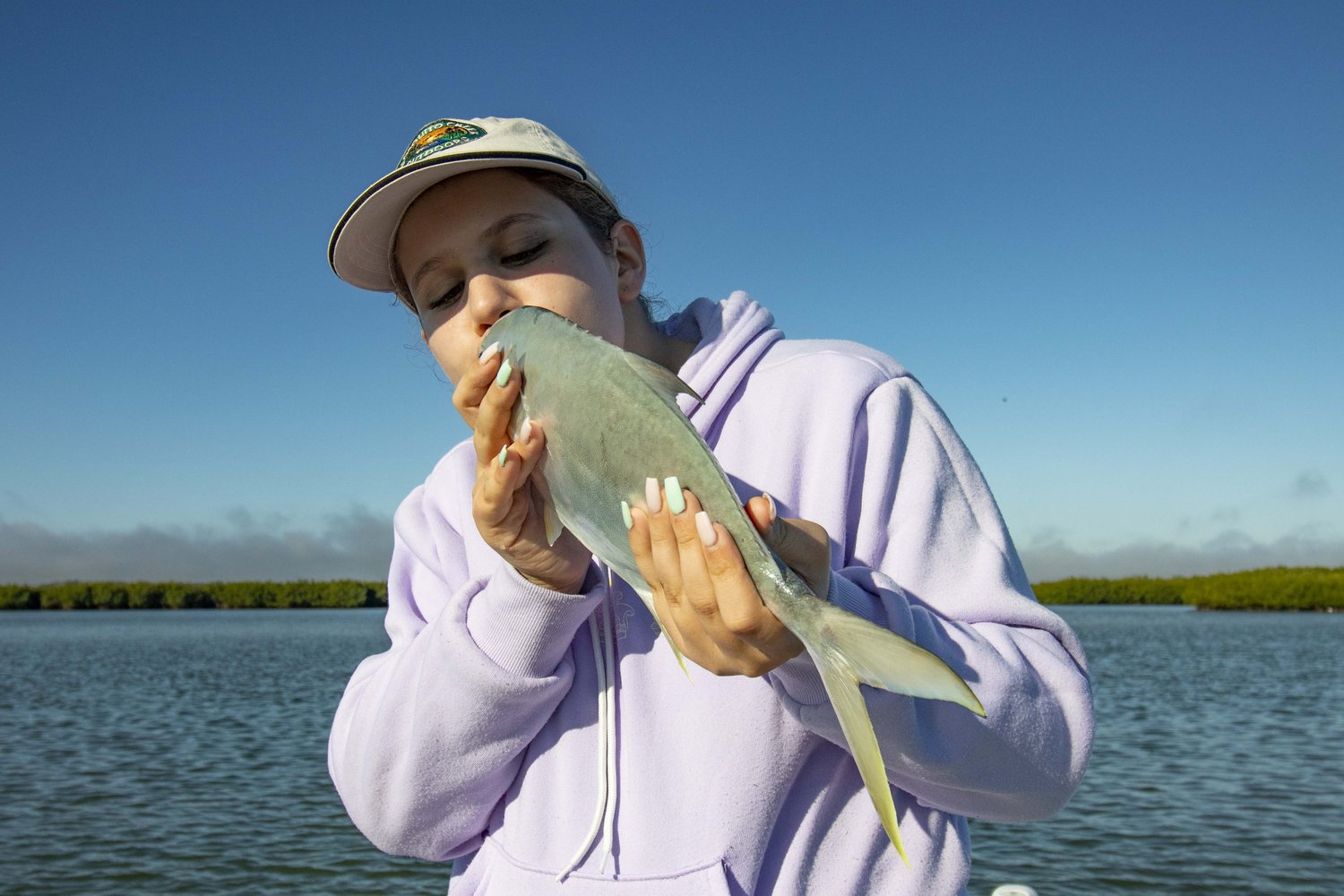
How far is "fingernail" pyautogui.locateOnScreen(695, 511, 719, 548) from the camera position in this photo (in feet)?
5.97

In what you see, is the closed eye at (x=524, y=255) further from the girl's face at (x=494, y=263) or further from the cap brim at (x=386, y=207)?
the cap brim at (x=386, y=207)

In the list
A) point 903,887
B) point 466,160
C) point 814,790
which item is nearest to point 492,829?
point 814,790

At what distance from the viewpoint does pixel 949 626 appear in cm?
220

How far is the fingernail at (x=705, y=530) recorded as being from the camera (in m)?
1.82

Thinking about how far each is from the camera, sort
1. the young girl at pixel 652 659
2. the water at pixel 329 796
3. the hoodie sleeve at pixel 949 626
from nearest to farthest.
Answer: the hoodie sleeve at pixel 949 626, the young girl at pixel 652 659, the water at pixel 329 796

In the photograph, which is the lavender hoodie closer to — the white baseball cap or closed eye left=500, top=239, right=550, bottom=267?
closed eye left=500, top=239, right=550, bottom=267

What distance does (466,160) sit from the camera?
8.13ft

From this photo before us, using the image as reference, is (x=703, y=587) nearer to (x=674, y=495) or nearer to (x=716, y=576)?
(x=716, y=576)

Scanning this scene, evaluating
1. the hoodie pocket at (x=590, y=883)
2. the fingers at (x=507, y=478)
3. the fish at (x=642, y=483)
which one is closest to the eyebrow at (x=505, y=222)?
the fish at (x=642, y=483)

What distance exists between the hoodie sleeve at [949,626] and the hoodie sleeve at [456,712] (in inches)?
26.2

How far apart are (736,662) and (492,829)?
1.21 metres

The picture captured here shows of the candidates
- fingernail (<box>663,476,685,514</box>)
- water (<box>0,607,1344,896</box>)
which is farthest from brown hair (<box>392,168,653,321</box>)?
water (<box>0,607,1344,896</box>)

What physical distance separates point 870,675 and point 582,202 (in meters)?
1.62

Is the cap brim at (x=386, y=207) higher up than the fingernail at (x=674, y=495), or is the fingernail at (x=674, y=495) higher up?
the cap brim at (x=386, y=207)
